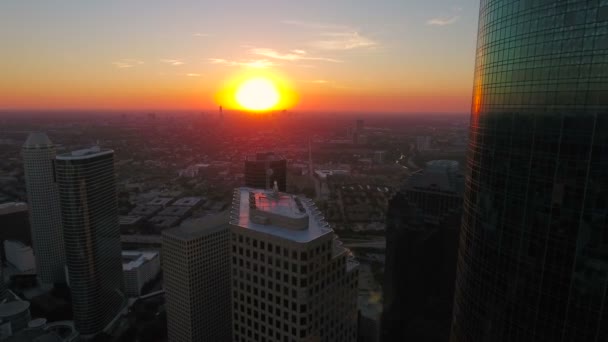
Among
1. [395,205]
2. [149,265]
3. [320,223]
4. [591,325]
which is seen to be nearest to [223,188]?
[149,265]

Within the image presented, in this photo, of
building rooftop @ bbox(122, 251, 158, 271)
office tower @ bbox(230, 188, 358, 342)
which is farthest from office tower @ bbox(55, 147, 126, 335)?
office tower @ bbox(230, 188, 358, 342)

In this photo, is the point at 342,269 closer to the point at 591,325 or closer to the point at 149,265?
the point at 591,325

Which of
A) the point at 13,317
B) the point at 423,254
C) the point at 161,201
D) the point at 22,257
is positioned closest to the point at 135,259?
the point at 22,257

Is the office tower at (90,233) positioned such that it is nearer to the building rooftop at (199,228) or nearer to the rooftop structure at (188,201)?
the building rooftop at (199,228)

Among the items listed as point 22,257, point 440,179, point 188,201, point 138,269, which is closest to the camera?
point 440,179

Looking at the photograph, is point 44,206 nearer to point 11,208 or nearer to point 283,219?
point 11,208
